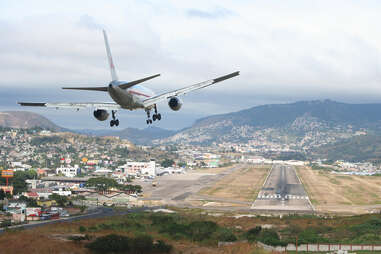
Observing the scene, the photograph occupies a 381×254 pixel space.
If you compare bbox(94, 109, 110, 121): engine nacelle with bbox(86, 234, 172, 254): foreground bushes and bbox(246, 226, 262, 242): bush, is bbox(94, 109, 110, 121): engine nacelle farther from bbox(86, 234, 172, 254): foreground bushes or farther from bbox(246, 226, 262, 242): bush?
bbox(246, 226, 262, 242): bush

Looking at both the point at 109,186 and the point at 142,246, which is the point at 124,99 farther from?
the point at 109,186

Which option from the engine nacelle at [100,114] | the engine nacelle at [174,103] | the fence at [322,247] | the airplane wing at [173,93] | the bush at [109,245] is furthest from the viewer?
the fence at [322,247]

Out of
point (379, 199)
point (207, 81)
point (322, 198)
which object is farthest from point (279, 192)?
point (207, 81)

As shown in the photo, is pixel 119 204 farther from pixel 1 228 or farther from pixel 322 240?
pixel 322 240

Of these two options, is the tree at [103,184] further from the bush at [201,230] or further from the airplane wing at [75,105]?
the airplane wing at [75,105]

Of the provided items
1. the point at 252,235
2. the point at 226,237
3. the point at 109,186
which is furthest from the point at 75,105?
the point at 109,186

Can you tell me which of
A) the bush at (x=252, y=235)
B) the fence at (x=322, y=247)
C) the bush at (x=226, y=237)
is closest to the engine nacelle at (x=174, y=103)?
the bush at (x=226, y=237)

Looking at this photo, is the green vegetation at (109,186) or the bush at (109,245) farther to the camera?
the green vegetation at (109,186)
